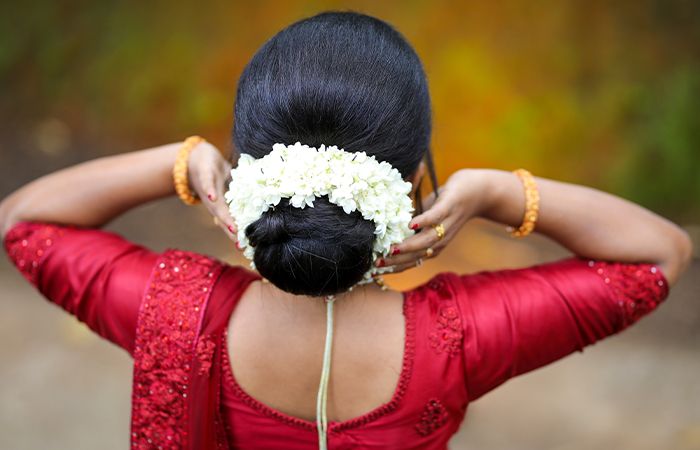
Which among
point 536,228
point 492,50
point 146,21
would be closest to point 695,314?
point 492,50

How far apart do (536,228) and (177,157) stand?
0.64 metres

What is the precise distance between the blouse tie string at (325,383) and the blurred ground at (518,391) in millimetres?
1754

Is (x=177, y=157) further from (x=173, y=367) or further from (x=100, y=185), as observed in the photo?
(x=173, y=367)

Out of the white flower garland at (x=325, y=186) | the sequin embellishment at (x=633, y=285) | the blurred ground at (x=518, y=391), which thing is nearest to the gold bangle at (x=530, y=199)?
the sequin embellishment at (x=633, y=285)

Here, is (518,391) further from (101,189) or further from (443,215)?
(101,189)

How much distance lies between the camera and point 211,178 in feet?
4.13

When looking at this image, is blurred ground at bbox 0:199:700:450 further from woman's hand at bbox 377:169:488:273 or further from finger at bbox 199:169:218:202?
finger at bbox 199:169:218:202

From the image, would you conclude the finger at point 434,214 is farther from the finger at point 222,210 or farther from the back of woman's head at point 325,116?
the finger at point 222,210

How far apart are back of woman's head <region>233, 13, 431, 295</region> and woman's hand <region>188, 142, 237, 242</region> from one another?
6.6 inches

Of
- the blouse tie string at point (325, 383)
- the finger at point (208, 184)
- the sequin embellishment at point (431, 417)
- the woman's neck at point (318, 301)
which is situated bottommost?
the sequin embellishment at point (431, 417)

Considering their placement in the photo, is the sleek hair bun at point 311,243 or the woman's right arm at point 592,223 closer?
the sleek hair bun at point 311,243

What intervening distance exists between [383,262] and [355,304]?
3.1 inches

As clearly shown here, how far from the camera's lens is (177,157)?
1326 mm

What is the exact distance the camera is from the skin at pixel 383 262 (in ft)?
3.79
